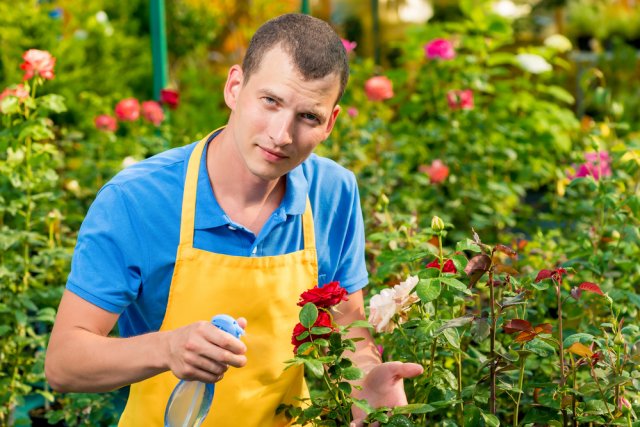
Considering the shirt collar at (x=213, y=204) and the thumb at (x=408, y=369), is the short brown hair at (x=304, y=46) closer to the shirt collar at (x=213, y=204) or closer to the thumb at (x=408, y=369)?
the shirt collar at (x=213, y=204)

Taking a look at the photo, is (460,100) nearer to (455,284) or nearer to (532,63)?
(532,63)

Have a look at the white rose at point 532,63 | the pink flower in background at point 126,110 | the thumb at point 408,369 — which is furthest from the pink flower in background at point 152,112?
the thumb at point 408,369

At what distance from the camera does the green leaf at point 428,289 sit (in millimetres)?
1776

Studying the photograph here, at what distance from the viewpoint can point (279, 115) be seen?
1787 mm

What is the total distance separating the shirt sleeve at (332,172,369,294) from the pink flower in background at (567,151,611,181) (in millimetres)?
953

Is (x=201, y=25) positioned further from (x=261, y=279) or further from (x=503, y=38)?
(x=261, y=279)

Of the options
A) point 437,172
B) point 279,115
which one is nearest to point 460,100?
point 437,172

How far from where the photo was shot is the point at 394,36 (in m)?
10.3

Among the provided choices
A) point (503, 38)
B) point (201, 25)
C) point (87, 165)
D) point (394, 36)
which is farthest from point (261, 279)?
point (394, 36)

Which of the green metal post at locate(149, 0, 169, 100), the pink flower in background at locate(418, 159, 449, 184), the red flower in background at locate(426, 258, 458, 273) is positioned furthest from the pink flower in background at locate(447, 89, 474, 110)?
the red flower in background at locate(426, 258, 458, 273)

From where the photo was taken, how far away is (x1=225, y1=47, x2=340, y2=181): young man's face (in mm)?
1782

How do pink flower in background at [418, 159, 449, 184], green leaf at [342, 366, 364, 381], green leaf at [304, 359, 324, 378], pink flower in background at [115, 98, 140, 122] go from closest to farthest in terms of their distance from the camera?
green leaf at [304, 359, 324, 378] → green leaf at [342, 366, 364, 381] → pink flower in background at [418, 159, 449, 184] → pink flower in background at [115, 98, 140, 122]

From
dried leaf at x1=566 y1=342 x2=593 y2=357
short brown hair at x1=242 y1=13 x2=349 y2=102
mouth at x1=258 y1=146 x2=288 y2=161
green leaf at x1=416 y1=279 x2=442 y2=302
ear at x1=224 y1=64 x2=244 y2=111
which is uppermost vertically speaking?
short brown hair at x1=242 y1=13 x2=349 y2=102

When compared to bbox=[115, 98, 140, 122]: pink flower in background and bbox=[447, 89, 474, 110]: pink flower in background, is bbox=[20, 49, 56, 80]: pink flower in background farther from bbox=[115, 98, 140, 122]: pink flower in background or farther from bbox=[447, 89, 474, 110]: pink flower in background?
bbox=[447, 89, 474, 110]: pink flower in background
